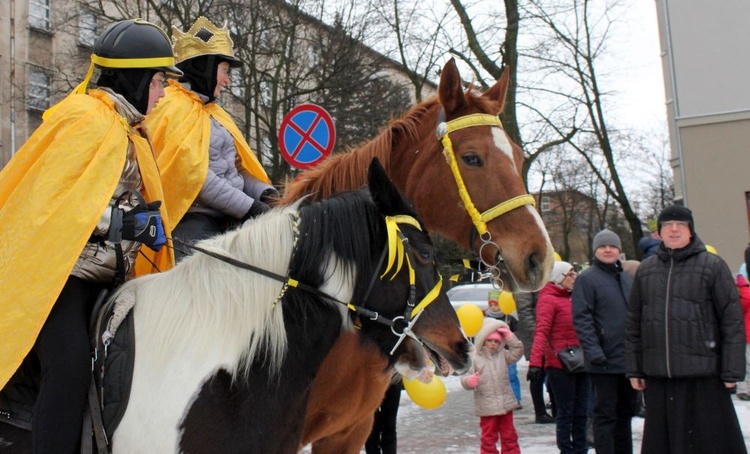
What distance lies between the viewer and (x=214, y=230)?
421 cm

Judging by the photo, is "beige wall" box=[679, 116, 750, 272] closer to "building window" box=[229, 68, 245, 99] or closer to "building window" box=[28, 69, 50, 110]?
"building window" box=[229, 68, 245, 99]

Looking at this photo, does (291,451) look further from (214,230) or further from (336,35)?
(336,35)

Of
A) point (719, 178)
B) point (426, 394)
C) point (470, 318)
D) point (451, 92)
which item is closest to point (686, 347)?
point (426, 394)

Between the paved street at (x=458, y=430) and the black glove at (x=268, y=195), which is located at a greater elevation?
the black glove at (x=268, y=195)

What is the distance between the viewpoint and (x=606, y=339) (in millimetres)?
7465

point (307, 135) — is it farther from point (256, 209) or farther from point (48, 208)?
point (48, 208)

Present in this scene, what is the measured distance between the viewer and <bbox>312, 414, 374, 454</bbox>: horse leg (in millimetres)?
3725

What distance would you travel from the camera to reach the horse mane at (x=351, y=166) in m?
4.01

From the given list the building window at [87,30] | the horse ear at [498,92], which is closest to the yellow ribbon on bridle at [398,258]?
the horse ear at [498,92]

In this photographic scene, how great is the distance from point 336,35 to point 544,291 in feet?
44.5

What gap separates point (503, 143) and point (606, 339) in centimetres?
408

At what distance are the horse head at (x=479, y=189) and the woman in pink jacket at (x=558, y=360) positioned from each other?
174 inches

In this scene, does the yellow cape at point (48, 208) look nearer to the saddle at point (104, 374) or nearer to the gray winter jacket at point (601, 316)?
the saddle at point (104, 374)

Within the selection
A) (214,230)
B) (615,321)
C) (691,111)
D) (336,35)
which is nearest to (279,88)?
(336,35)
